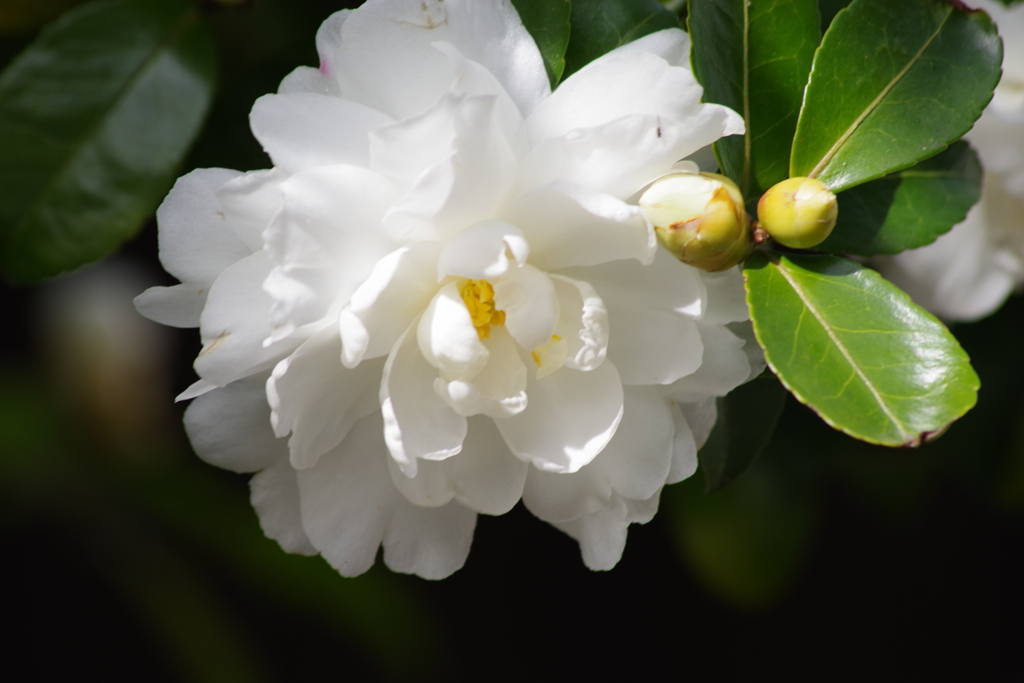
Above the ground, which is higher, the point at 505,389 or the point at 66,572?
the point at 505,389

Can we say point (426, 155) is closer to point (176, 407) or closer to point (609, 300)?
point (609, 300)

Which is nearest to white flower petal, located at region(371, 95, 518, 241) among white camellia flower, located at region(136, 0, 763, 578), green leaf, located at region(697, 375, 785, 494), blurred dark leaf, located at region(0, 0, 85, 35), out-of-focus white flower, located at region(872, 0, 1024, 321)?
white camellia flower, located at region(136, 0, 763, 578)

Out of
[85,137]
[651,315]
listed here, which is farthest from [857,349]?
[85,137]

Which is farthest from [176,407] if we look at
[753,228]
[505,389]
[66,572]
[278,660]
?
[753,228]

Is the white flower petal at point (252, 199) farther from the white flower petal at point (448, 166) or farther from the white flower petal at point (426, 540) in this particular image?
the white flower petal at point (426, 540)

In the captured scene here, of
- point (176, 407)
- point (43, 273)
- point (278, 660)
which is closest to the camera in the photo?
point (43, 273)

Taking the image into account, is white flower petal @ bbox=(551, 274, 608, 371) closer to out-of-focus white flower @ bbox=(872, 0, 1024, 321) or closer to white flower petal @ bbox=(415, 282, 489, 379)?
white flower petal @ bbox=(415, 282, 489, 379)

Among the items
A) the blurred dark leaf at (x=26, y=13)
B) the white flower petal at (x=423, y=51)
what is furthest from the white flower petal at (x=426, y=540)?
the blurred dark leaf at (x=26, y=13)
